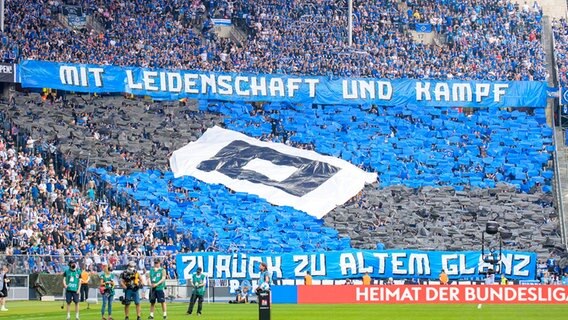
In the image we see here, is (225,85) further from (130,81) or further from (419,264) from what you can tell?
(419,264)

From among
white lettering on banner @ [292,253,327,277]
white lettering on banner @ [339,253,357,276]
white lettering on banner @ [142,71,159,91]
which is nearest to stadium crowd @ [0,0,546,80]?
white lettering on banner @ [142,71,159,91]

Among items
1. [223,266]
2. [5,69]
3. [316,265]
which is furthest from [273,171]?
[5,69]

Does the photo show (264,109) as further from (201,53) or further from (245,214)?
(245,214)

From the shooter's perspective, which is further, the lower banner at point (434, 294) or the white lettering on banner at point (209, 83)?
the white lettering on banner at point (209, 83)

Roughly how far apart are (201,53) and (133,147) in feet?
33.9

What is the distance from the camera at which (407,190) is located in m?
70.7

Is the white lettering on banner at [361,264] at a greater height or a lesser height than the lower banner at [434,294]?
greater

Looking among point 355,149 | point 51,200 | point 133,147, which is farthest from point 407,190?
point 51,200

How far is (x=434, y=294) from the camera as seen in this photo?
5578cm

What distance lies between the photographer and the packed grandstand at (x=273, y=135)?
6294 cm

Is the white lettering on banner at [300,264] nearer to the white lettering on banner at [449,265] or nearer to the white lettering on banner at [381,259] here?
the white lettering on banner at [381,259]

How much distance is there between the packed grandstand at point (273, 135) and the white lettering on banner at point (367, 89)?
2.37 ft

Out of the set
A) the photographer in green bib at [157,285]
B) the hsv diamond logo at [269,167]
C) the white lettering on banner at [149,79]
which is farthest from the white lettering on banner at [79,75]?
the photographer in green bib at [157,285]

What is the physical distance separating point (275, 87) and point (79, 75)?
11.9m
